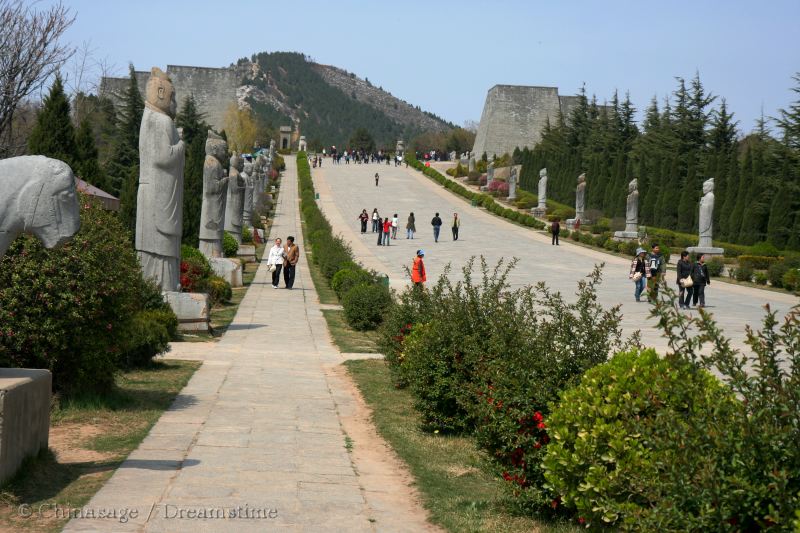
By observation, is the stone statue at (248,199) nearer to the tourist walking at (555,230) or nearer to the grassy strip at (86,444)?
the tourist walking at (555,230)

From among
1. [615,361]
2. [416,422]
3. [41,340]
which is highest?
[615,361]

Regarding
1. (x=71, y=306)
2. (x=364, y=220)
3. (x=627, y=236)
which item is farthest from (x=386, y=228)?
(x=71, y=306)

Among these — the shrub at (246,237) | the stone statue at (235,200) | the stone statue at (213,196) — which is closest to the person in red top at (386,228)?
the shrub at (246,237)

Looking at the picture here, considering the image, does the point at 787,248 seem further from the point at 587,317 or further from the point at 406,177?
the point at 406,177

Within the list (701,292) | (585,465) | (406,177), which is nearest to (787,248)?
(701,292)

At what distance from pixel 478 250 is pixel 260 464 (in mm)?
30915

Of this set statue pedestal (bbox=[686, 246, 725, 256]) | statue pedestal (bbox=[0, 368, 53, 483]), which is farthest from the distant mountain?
statue pedestal (bbox=[0, 368, 53, 483])

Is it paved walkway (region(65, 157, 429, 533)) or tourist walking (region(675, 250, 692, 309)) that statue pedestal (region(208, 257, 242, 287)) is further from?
tourist walking (region(675, 250, 692, 309))

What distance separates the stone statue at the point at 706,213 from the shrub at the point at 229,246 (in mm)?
16272

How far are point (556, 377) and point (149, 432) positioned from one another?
135 inches

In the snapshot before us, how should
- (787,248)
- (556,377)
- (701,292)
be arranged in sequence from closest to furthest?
(556,377), (701,292), (787,248)

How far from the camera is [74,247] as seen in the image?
7.81m

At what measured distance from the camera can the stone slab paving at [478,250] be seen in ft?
72.1

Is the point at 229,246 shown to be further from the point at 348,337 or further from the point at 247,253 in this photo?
the point at 348,337
